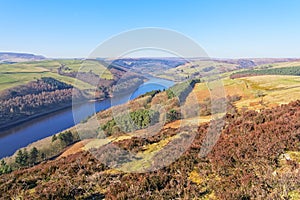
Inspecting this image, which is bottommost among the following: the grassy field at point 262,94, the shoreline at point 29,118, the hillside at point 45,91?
the shoreline at point 29,118

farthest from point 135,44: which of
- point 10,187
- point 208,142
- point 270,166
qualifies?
point 10,187

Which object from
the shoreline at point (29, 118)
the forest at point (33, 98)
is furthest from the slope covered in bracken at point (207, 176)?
the shoreline at point (29, 118)

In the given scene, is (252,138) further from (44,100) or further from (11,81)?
(11,81)

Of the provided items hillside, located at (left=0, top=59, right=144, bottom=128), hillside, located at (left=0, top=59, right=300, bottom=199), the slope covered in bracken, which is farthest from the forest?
the slope covered in bracken

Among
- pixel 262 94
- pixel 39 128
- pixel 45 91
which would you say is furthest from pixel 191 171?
pixel 45 91

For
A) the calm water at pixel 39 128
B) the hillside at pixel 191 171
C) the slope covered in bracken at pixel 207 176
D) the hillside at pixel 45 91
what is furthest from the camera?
the hillside at pixel 45 91

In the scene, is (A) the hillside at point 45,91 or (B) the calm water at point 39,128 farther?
(A) the hillside at point 45,91

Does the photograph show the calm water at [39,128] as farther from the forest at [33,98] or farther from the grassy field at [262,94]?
the grassy field at [262,94]

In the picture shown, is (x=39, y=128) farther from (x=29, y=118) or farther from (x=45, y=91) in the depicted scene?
(x=45, y=91)

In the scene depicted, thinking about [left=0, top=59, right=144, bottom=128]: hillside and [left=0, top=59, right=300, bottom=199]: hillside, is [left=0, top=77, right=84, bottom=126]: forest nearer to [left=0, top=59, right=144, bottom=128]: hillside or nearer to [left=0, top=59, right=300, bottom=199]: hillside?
[left=0, top=59, right=144, bottom=128]: hillside
